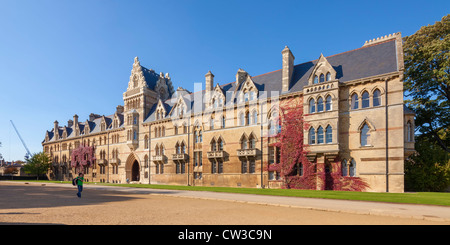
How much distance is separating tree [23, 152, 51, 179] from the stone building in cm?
1968

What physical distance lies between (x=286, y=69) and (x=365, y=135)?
12.0 m

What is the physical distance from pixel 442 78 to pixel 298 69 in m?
14.8

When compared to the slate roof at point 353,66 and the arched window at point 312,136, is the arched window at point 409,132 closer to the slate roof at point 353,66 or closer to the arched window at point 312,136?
the slate roof at point 353,66

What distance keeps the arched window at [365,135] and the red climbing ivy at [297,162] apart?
306 cm

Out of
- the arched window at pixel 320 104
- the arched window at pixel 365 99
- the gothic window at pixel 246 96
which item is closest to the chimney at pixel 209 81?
the gothic window at pixel 246 96

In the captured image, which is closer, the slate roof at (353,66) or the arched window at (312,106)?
the slate roof at (353,66)

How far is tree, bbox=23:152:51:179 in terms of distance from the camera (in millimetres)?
66375

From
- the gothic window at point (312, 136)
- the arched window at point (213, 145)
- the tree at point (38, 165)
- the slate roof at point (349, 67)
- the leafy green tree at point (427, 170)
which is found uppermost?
the slate roof at point (349, 67)

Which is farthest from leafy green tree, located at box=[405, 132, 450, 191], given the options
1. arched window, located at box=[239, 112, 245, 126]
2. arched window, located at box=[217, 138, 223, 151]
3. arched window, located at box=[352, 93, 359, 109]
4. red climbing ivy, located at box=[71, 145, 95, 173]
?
red climbing ivy, located at box=[71, 145, 95, 173]

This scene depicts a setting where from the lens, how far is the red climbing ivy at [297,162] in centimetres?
2670

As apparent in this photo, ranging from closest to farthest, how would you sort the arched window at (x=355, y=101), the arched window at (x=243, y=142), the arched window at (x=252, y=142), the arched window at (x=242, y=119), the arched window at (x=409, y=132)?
the arched window at (x=409, y=132) → the arched window at (x=355, y=101) → the arched window at (x=252, y=142) → the arched window at (x=243, y=142) → the arched window at (x=242, y=119)

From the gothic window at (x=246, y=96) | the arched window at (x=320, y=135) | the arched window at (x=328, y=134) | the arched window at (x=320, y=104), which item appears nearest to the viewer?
the arched window at (x=328, y=134)

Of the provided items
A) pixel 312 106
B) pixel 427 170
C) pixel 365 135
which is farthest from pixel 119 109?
pixel 427 170

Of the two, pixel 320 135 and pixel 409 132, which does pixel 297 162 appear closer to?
pixel 320 135
